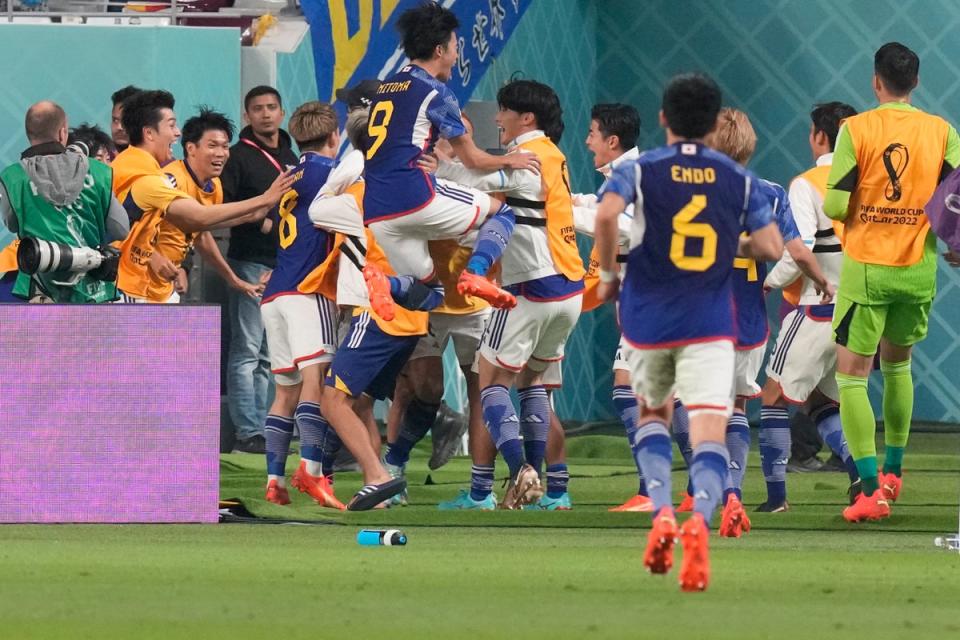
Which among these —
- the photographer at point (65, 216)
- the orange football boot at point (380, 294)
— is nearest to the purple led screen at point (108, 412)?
the orange football boot at point (380, 294)

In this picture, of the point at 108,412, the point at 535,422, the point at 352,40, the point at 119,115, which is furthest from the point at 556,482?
the point at 352,40

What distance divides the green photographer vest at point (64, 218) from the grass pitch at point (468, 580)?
1.50 metres

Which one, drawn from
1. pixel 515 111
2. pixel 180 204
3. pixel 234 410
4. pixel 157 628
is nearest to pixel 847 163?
pixel 515 111

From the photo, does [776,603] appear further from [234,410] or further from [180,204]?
[234,410]

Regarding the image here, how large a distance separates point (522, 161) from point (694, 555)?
11.6 feet

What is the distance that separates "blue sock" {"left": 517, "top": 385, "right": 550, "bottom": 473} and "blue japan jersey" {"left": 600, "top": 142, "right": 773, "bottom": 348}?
3.23m

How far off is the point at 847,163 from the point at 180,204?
137 inches

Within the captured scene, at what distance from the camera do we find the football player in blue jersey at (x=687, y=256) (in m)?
6.24

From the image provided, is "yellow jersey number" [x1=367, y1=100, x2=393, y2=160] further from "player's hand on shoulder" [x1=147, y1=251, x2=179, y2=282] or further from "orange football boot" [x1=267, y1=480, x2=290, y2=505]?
"player's hand on shoulder" [x1=147, y1=251, x2=179, y2=282]

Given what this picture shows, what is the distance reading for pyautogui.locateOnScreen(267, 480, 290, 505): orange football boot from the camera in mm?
9578

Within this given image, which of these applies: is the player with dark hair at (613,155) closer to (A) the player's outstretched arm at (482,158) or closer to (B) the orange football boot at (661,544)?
(A) the player's outstretched arm at (482,158)

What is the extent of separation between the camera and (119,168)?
10344 mm

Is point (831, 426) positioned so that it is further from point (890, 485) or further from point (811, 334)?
point (890, 485)

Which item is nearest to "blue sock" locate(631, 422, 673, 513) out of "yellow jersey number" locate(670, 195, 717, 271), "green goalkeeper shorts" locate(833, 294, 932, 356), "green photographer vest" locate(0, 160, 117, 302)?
"yellow jersey number" locate(670, 195, 717, 271)
